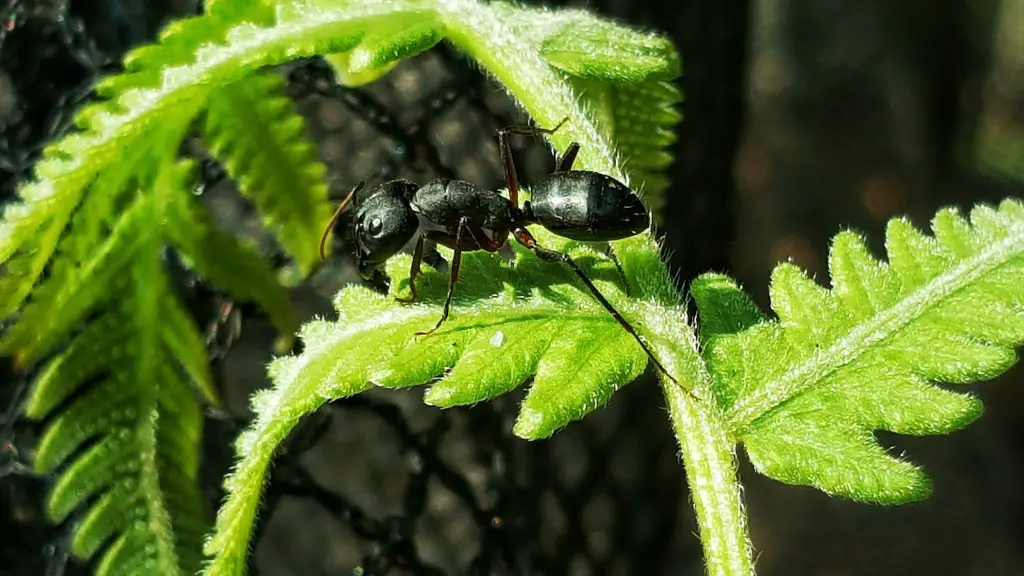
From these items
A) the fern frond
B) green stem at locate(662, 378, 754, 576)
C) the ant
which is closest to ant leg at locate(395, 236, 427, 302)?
the ant

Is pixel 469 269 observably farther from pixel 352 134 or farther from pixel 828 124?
pixel 828 124

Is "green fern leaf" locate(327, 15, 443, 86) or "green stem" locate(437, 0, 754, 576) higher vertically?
"green fern leaf" locate(327, 15, 443, 86)

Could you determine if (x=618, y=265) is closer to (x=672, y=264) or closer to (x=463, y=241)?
(x=463, y=241)

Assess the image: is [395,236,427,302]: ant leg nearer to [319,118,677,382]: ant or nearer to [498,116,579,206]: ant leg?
[319,118,677,382]: ant

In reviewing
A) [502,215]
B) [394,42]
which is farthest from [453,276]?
[502,215]

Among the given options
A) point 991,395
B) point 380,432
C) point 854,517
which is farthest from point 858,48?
point 380,432

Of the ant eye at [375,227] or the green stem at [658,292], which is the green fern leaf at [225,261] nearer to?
the ant eye at [375,227]

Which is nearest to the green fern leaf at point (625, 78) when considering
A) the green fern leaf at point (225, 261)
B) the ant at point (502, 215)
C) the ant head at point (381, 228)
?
the ant at point (502, 215)
